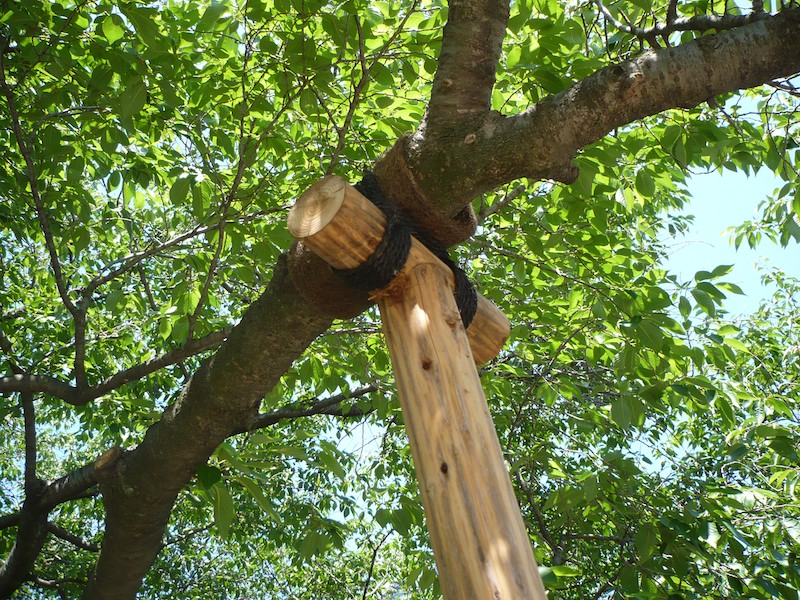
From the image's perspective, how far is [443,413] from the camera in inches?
63.6

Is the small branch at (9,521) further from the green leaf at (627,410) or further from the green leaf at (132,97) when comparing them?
the green leaf at (627,410)

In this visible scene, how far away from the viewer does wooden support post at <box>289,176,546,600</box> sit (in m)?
1.43

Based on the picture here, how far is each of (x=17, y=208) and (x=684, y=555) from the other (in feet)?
14.3

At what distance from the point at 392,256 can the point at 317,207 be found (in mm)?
223

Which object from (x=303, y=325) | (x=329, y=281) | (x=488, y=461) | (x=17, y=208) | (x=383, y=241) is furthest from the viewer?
(x=17, y=208)

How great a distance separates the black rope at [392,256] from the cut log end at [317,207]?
0.14 meters

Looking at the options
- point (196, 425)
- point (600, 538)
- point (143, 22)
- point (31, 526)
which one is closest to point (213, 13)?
point (143, 22)

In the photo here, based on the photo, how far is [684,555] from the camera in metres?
3.02

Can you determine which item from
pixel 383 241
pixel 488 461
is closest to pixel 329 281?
pixel 383 241

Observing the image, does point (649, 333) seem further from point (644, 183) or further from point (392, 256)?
point (392, 256)

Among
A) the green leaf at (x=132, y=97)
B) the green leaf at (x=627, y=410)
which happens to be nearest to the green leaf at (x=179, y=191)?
the green leaf at (x=132, y=97)

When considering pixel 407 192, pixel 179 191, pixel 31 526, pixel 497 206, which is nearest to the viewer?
pixel 407 192

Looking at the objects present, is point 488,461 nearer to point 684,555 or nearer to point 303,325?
point 303,325

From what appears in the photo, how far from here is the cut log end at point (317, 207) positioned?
1771 millimetres
